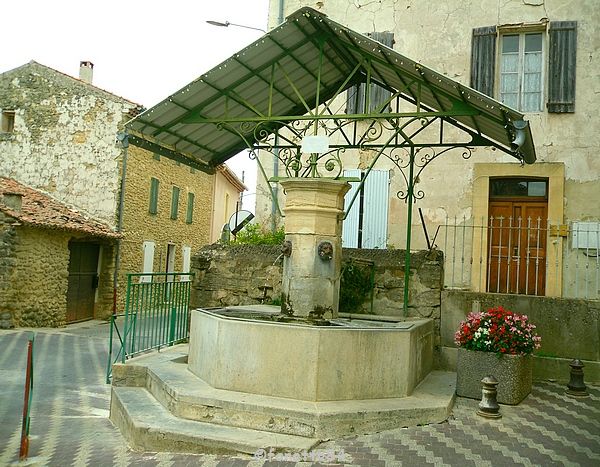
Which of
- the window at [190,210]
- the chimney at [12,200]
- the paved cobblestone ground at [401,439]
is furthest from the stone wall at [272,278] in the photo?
the window at [190,210]

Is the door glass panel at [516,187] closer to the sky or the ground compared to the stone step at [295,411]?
closer to the sky

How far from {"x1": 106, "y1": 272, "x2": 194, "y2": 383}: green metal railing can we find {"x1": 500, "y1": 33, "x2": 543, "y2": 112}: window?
7424 mm

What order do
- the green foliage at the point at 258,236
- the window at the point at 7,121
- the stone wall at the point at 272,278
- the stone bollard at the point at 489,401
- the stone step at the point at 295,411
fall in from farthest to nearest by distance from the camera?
the window at the point at 7,121, the green foliage at the point at 258,236, the stone wall at the point at 272,278, the stone bollard at the point at 489,401, the stone step at the point at 295,411

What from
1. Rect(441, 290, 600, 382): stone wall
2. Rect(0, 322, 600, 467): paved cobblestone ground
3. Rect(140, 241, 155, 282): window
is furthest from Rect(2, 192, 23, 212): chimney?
Rect(441, 290, 600, 382): stone wall

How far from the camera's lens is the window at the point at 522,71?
1157 cm

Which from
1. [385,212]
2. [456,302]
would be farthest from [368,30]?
[456,302]

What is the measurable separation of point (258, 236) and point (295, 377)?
6275 mm

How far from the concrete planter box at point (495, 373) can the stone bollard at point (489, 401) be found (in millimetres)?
556

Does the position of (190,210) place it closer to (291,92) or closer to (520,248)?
(520,248)

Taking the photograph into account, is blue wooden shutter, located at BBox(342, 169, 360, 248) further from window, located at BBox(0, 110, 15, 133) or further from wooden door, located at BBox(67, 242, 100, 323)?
window, located at BBox(0, 110, 15, 133)

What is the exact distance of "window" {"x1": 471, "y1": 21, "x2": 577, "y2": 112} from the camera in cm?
1121

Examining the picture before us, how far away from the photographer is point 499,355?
6.62 metres

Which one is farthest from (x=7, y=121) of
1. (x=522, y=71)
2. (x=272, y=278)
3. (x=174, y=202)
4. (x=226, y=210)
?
(x=522, y=71)

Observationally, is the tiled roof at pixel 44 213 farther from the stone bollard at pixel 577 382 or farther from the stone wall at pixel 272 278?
the stone bollard at pixel 577 382
